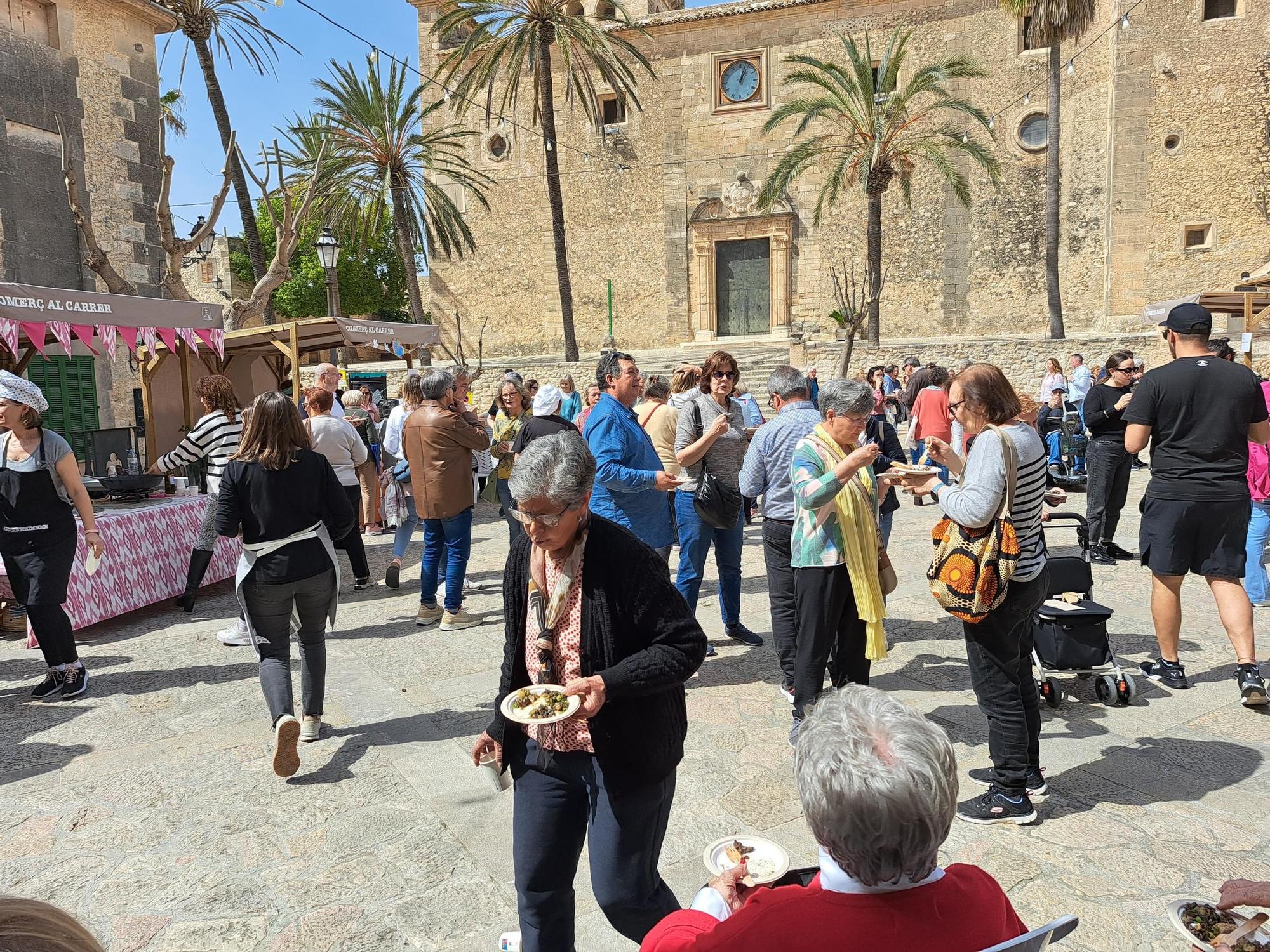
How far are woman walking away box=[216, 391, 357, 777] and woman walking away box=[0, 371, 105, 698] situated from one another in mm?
1451

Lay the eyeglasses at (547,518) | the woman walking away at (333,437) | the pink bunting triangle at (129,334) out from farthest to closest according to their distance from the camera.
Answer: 1. the pink bunting triangle at (129,334)
2. the woman walking away at (333,437)
3. the eyeglasses at (547,518)

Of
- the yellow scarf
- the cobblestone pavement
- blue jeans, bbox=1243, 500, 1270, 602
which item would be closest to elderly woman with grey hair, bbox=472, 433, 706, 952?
the cobblestone pavement

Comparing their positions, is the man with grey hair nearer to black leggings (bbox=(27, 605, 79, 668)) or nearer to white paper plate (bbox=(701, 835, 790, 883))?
white paper plate (bbox=(701, 835, 790, 883))

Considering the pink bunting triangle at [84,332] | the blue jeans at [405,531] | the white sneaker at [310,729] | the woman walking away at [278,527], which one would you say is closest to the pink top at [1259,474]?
the woman walking away at [278,527]

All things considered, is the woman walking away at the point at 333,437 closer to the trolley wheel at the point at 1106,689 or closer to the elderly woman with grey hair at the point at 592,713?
the elderly woman with grey hair at the point at 592,713

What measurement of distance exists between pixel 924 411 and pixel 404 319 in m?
37.6

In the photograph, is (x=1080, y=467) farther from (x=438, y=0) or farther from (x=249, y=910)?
(x=438, y=0)

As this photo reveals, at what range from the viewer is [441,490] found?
6.35m

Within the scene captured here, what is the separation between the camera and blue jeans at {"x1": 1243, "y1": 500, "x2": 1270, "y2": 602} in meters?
6.07

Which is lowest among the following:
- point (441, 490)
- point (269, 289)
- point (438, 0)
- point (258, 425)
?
point (441, 490)

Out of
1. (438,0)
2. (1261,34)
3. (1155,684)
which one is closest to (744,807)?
(1155,684)

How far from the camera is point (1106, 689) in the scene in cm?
460

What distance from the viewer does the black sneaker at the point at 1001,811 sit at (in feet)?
11.1

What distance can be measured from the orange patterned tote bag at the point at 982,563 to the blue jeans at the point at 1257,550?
3981 millimetres
